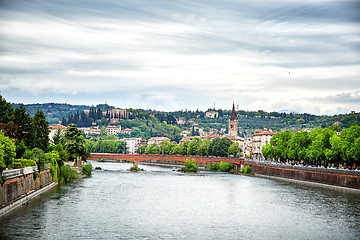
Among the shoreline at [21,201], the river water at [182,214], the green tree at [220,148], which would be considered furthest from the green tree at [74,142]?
the green tree at [220,148]

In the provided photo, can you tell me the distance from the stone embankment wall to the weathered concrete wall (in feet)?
114

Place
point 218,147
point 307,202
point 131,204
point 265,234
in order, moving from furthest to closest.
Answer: point 218,147 → point 307,202 → point 131,204 → point 265,234

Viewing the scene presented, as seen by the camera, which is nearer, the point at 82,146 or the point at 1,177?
the point at 1,177

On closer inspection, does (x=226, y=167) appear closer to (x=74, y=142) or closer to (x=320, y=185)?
(x=74, y=142)

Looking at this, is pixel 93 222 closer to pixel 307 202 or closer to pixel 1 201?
pixel 1 201

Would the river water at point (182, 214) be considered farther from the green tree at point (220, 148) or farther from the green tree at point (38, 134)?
the green tree at point (220, 148)

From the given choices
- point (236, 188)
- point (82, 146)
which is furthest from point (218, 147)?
point (236, 188)

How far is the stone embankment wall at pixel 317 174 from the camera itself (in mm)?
66281

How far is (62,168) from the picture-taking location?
7069cm

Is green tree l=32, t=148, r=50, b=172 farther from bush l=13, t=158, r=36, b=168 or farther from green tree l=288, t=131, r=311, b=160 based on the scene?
green tree l=288, t=131, r=311, b=160

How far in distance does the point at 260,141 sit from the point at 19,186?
127183mm

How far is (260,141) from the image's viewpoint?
16762 centimetres

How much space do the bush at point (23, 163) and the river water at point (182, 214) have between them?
3238 millimetres

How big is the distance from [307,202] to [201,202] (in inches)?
412
